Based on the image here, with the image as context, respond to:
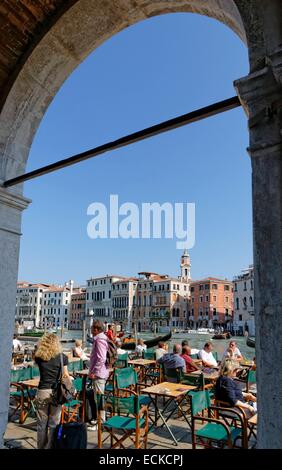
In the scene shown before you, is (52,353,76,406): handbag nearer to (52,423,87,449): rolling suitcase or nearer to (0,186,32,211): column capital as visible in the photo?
(52,423,87,449): rolling suitcase

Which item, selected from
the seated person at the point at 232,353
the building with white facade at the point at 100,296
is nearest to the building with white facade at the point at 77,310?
the building with white facade at the point at 100,296

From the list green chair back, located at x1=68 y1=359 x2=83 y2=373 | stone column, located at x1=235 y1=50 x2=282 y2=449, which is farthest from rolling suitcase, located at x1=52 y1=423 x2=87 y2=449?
green chair back, located at x1=68 y1=359 x2=83 y2=373

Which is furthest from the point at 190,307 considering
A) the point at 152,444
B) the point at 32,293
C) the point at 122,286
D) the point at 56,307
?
the point at 152,444

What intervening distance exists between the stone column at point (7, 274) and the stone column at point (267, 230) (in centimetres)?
212

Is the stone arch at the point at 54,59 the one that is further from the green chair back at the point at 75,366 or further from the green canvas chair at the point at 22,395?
the green chair back at the point at 75,366

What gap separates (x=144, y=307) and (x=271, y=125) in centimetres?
7544

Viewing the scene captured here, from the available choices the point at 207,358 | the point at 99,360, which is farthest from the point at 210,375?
the point at 99,360

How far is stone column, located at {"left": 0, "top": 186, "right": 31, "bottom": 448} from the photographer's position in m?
2.82

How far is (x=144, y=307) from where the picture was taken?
75.3 metres

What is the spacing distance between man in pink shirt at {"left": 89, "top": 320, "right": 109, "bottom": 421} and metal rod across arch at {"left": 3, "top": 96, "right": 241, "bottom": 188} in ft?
7.62
